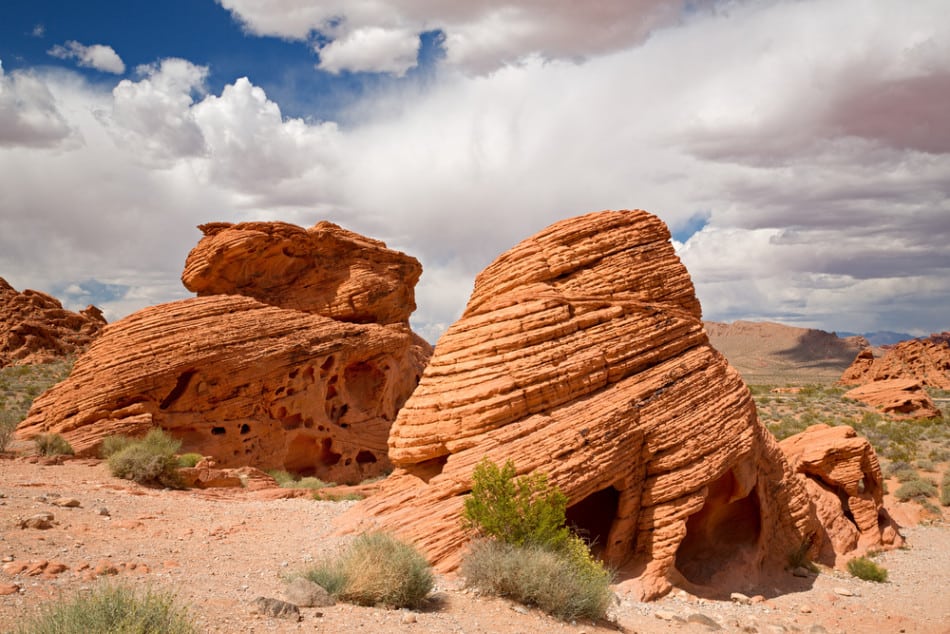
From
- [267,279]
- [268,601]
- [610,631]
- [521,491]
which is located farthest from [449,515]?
[267,279]

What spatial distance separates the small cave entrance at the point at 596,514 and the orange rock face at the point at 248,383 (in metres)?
12.6

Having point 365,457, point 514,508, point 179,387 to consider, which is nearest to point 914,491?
point 514,508

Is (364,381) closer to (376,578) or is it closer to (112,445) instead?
(112,445)

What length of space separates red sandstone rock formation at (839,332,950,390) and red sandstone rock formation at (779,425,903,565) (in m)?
41.3

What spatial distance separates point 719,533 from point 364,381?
16.0m

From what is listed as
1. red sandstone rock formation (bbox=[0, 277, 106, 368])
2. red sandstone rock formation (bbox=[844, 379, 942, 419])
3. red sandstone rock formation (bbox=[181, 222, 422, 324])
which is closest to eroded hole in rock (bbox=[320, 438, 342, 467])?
red sandstone rock formation (bbox=[181, 222, 422, 324])

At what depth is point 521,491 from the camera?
1062 centimetres

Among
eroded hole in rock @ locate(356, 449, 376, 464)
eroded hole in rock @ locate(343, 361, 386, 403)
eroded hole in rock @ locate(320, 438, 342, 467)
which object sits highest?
eroded hole in rock @ locate(343, 361, 386, 403)

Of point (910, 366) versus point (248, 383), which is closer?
point (248, 383)

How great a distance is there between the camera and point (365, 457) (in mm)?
26078

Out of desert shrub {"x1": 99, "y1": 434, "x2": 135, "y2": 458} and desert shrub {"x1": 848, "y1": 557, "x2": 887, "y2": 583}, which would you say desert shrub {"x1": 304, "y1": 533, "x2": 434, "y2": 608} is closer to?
desert shrub {"x1": 848, "y1": 557, "x2": 887, "y2": 583}

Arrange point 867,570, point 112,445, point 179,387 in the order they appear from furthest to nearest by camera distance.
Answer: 1. point 179,387
2. point 112,445
3. point 867,570

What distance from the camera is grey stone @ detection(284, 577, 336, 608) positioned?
7436 millimetres

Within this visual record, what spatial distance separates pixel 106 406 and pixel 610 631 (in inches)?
666
